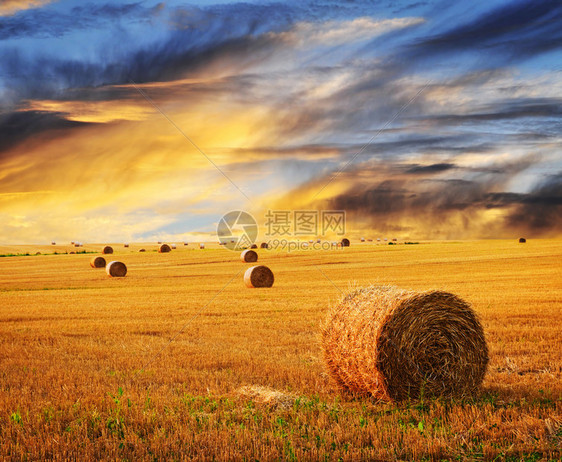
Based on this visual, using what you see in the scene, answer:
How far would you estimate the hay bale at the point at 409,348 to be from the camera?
→ 862cm

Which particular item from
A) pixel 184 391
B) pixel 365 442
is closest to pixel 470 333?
pixel 365 442

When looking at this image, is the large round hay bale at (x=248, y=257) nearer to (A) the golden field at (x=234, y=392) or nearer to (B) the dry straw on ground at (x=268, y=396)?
(A) the golden field at (x=234, y=392)

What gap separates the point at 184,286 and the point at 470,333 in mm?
23827

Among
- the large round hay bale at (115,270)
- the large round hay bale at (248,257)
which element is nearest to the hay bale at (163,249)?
the large round hay bale at (248,257)

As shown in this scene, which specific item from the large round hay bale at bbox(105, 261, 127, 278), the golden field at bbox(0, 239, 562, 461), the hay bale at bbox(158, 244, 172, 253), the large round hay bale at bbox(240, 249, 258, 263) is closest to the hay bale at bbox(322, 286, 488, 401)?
the golden field at bbox(0, 239, 562, 461)

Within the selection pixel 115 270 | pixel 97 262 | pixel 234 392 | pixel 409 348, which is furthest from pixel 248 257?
pixel 409 348

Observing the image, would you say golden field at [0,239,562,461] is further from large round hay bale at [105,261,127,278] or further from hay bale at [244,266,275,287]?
large round hay bale at [105,261,127,278]

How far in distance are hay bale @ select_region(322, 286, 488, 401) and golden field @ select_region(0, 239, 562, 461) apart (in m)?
0.36

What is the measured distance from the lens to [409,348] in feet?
28.5

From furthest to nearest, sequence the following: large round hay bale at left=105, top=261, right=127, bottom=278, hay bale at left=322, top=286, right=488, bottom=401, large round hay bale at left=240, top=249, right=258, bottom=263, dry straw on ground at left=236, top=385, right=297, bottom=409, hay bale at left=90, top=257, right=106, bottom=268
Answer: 1. hay bale at left=90, top=257, right=106, bottom=268
2. large round hay bale at left=240, top=249, right=258, bottom=263
3. large round hay bale at left=105, top=261, right=127, bottom=278
4. hay bale at left=322, top=286, right=488, bottom=401
5. dry straw on ground at left=236, top=385, right=297, bottom=409

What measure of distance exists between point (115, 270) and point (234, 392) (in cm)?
3306

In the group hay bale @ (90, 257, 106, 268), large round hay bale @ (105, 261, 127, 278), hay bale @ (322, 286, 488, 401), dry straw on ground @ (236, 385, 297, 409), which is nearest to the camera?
dry straw on ground @ (236, 385, 297, 409)

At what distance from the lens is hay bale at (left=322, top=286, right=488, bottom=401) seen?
862cm

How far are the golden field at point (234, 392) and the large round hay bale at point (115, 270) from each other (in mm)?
17259
